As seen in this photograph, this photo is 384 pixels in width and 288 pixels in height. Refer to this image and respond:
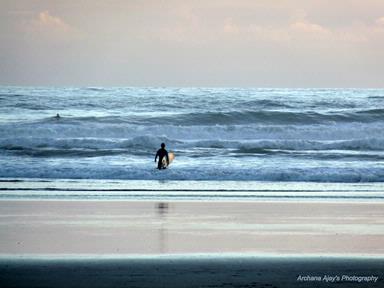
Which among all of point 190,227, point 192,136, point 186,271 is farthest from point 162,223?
point 192,136

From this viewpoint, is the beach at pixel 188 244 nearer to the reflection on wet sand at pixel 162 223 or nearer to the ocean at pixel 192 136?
the reflection on wet sand at pixel 162 223

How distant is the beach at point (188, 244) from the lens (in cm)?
762

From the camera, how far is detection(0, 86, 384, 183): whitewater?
21.2m

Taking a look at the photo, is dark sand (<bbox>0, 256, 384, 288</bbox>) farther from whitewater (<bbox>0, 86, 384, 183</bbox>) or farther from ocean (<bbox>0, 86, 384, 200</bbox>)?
whitewater (<bbox>0, 86, 384, 183</bbox>)

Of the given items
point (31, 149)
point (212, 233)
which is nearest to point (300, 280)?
point (212, 233)

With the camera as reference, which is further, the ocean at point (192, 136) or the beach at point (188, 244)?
the ocean at point (192, 136)

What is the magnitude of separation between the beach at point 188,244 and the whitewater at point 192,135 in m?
7.17

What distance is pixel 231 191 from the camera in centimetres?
1659

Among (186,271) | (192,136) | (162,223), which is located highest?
(186,271)

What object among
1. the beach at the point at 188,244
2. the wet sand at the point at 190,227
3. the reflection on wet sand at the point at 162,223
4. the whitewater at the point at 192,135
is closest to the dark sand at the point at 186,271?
the beach at the point at 188,244

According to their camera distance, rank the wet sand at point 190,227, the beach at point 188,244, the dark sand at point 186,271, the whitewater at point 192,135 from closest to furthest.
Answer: the dark sand at point 186,271, the beach at point 188,244, the wet sand at point 190,227, the whitewater at point 192,135

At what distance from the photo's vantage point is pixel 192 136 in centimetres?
3669

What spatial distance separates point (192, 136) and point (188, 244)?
27202mm

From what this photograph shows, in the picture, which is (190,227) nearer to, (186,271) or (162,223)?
(162,223)
